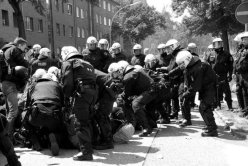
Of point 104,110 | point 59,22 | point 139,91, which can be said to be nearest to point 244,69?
point 139,91

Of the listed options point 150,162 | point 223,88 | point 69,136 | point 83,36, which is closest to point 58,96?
point 69,136

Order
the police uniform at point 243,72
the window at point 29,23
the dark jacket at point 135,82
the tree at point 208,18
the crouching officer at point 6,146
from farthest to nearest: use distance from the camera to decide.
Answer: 1. the window at point 29,23
2. the tree at point 208,18
3. the police uniform at point 243,72
4. the dark jacket at point 135,82
5. the crouching officer at point 6,146

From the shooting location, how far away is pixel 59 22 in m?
42.8

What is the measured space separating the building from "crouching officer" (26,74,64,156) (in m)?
21.9

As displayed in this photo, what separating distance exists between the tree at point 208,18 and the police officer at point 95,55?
35.8ft

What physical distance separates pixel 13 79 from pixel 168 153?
3217 mm

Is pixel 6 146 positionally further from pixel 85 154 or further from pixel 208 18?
pixel 208 18

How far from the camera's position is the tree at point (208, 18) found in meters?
21.9

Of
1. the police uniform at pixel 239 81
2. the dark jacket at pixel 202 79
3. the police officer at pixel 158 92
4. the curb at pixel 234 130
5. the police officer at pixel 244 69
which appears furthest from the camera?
the police uniform at pixel 239 81

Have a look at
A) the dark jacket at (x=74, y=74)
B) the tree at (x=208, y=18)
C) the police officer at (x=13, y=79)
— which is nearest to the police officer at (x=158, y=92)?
the dark jacket at (x=74, y=74)

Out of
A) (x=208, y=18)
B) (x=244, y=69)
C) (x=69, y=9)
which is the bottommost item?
(x=244, y=69)

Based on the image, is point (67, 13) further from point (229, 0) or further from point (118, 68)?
point (118, 68)

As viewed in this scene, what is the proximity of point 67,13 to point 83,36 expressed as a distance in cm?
654

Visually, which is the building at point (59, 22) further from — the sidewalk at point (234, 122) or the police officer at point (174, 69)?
the sidewalk at point (234, 122)
